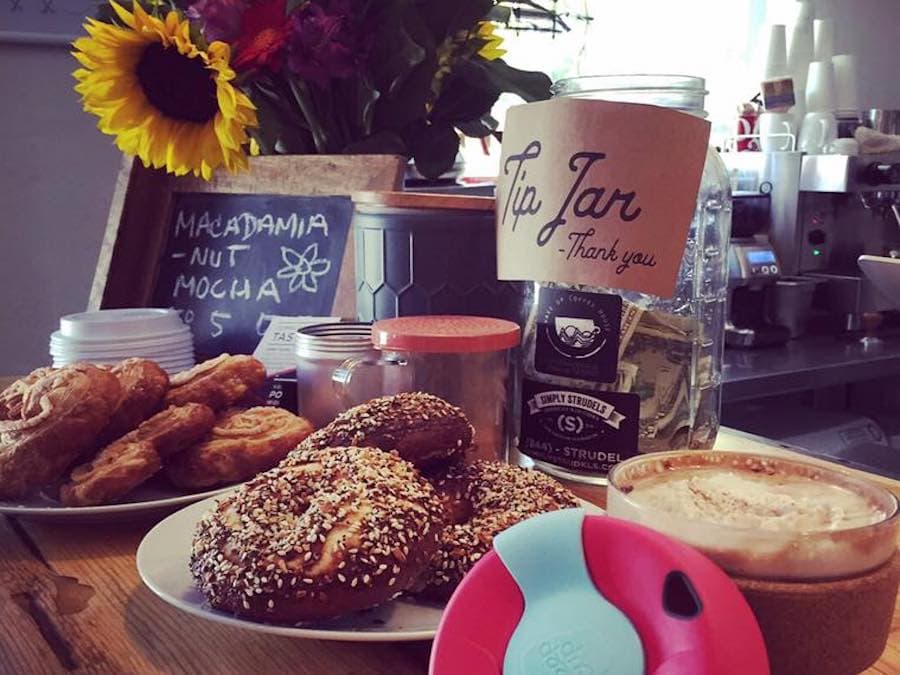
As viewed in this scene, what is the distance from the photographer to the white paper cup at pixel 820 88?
110 inches

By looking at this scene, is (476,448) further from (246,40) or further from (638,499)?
(246,40)

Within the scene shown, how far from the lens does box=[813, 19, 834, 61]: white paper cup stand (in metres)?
2.94

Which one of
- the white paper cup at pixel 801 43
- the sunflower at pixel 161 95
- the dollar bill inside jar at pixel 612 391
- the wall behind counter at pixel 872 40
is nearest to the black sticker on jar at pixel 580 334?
the dollar bill inside jar at pixel 612 391

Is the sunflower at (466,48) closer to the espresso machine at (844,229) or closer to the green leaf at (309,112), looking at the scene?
the green leaf at (309,112)

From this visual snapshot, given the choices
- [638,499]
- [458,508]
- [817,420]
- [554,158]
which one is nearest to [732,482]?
[638,499]

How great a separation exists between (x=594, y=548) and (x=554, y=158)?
0.38 m

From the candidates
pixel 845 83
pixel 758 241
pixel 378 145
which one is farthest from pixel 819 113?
pixel 378 145

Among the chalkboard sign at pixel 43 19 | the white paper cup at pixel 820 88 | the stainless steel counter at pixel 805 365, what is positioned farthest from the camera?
the white paper cup at pixel 820 88

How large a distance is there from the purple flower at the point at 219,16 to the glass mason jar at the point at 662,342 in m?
0.40

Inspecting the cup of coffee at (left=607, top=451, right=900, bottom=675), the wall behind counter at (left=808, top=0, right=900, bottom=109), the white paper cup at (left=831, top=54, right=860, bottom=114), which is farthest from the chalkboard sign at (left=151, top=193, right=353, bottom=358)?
the wall behind counter at (left=808, top=0, right=900, bottom=109)

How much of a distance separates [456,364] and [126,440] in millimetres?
251

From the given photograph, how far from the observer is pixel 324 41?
957 millimetres

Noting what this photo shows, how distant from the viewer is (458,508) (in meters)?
0.59

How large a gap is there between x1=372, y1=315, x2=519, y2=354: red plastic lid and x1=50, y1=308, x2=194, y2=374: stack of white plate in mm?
371
